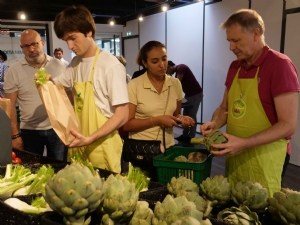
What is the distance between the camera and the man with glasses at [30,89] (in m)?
2.98

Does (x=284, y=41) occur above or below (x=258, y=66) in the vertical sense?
above

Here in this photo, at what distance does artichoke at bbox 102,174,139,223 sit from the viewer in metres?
0.91

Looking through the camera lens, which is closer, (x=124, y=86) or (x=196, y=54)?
(x=124, y=86)

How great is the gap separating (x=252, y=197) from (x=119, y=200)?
52cm

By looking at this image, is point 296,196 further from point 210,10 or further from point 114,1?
point 114,1

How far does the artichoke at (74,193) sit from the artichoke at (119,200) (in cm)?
4

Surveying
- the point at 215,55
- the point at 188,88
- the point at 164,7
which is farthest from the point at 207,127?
the point at 164,7

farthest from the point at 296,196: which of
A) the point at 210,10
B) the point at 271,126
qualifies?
the point at 210,10

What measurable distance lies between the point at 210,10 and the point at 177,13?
1333 mm

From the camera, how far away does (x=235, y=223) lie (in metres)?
1.04

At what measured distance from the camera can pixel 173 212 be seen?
3.06 ft

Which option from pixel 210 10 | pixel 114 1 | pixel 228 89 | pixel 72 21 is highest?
pixel 114 1

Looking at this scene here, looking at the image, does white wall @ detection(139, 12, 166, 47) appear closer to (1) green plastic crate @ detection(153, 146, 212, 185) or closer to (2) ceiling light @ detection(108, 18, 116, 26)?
(2) ceiling light @ detection(108, 18, 116, 26)

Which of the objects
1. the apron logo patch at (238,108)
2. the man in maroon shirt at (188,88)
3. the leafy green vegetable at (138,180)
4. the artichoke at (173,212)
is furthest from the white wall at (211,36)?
the artichoke at (173,212)
